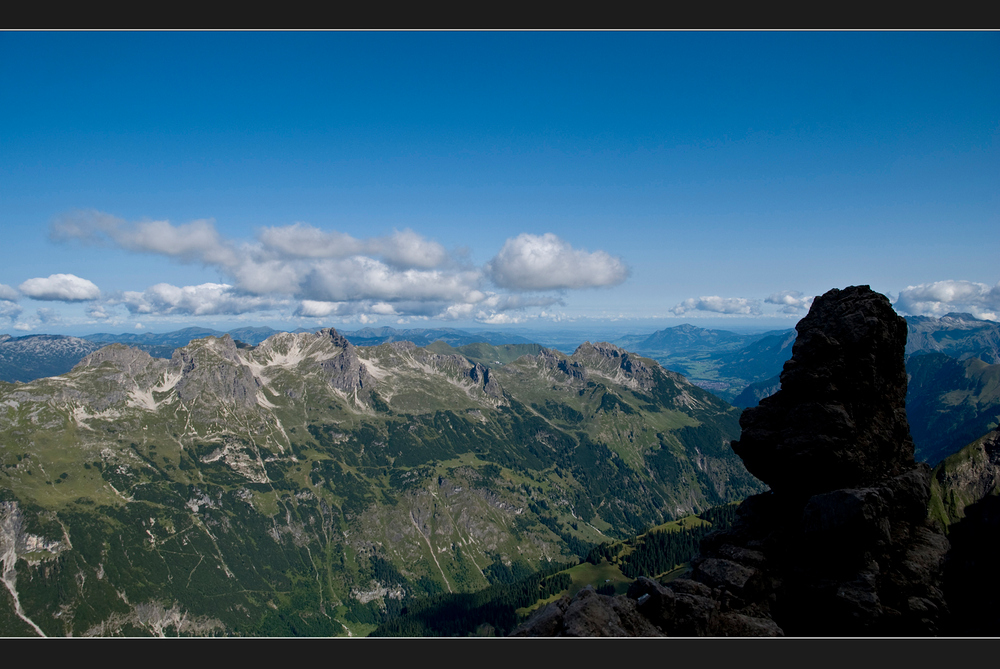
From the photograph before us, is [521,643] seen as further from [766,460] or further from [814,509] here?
[766,460]

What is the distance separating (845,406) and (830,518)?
10.0 m

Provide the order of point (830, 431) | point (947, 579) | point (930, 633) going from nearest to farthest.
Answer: point (930, 633) < point (947, 579) < point (830, 431)

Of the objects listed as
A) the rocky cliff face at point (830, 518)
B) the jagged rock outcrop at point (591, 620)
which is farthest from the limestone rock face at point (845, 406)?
the jagged rock outcrop at point (591, 620)

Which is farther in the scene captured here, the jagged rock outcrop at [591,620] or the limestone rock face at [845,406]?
the limestone rock face at [845,406]

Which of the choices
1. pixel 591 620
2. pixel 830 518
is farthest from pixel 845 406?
pixel 591 620

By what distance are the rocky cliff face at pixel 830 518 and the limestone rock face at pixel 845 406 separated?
9cm

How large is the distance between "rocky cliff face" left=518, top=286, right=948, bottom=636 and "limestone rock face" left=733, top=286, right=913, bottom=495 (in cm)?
9

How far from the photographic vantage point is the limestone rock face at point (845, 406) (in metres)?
36.7

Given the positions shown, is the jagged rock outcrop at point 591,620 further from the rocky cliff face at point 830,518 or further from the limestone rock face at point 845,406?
the limestone rock face at point 845,406

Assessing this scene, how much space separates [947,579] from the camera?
33.9 metres

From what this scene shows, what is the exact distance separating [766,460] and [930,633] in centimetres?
1413

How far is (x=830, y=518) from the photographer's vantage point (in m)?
32.9

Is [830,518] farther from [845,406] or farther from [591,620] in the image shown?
[591,620]

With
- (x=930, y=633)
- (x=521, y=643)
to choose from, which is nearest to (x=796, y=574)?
(x=930, y=633)
